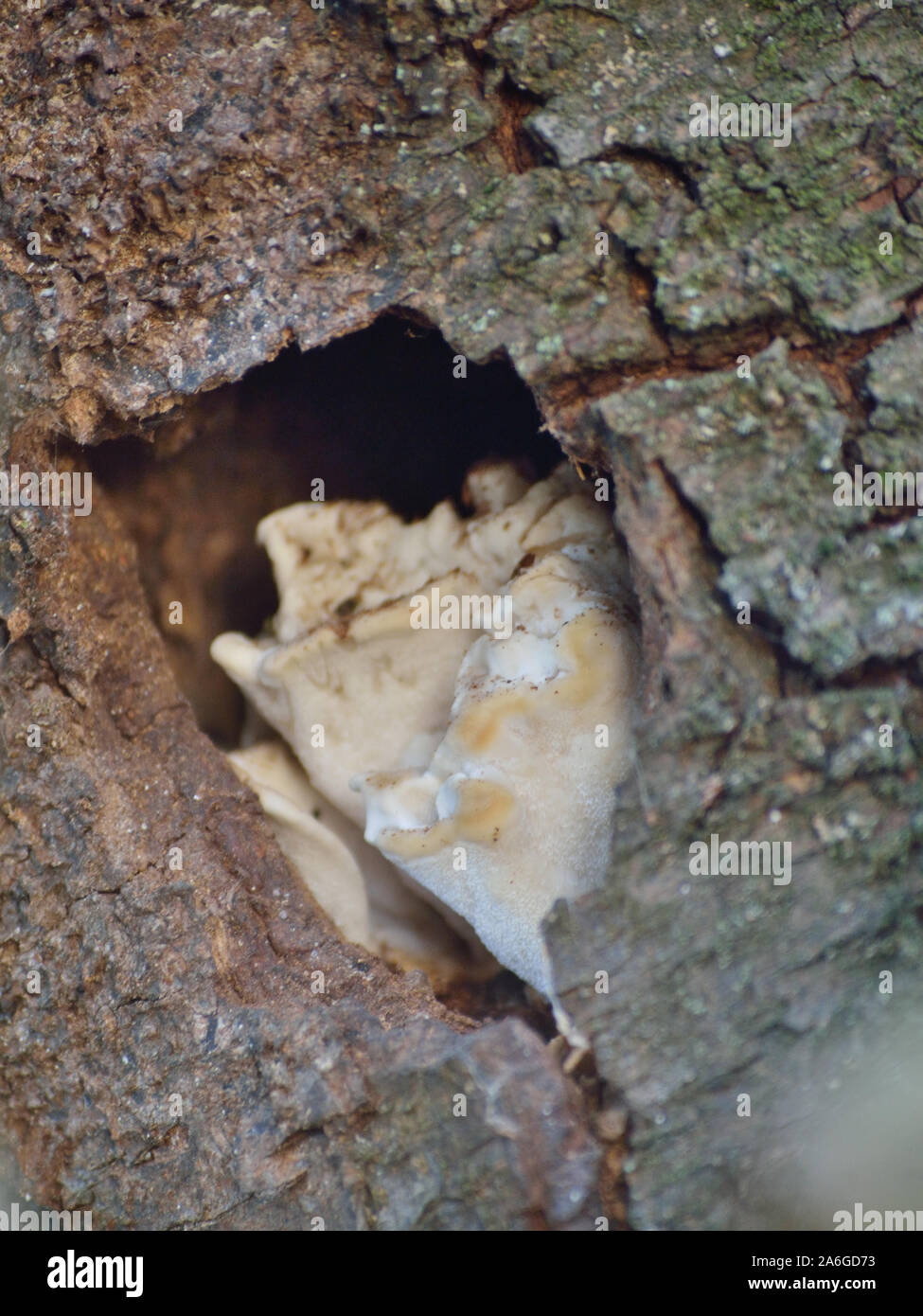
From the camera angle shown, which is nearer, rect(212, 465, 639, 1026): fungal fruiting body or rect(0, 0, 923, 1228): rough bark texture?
rect(0, 0, 923, 1228): rough bark texture

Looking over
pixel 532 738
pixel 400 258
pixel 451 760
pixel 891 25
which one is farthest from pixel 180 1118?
pixel 891 25

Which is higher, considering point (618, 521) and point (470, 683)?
point (618, 521)

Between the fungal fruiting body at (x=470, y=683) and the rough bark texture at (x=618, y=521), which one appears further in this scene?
the fungal fruiting body at (x=470, y=683)

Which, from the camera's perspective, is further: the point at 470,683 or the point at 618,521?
the point at 470,683
